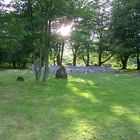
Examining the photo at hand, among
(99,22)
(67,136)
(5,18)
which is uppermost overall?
(99,22)

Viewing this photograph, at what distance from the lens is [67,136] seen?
7059 mm

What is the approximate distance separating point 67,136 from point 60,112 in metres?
2.61

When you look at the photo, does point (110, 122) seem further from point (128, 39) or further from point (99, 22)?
point (99, 22)

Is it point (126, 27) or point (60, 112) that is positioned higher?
point (126, 27)

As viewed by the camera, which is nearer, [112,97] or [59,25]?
[112,97]

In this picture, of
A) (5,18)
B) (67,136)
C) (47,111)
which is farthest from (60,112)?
(5,18)

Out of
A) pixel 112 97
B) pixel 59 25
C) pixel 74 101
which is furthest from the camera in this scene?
pixel 59 25

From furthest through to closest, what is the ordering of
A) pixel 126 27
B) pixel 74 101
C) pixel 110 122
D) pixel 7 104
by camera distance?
1. pixel 126 27
2. pixel 74 101
3. pixel 7 104
4. pixel 110 122

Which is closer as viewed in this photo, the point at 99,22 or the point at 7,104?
the point at 7,104

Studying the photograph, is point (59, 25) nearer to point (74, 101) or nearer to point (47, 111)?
point (74, 101)

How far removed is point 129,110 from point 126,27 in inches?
945

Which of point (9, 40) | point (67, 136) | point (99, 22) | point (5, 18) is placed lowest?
point (67, 136)

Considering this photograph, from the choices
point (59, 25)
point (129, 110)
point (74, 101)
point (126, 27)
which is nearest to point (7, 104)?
point (74, 101)

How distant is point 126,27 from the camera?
33.0 metres
